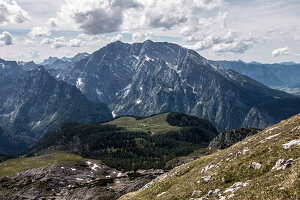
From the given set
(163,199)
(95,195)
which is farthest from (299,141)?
(95,195)

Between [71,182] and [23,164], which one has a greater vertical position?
[23,164]

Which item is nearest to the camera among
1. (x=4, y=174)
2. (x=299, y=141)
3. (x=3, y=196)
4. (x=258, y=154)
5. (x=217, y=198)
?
(x=217, y=198)

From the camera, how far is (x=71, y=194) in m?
124

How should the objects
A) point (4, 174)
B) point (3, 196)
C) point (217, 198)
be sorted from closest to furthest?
point (217, 198)
point (3, 196)
point (4, 174)

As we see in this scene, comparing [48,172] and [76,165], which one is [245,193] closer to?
[48,172]

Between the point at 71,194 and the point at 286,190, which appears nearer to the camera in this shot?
the point at 286,190

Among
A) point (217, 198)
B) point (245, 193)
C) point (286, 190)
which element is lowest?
point (217, 198)

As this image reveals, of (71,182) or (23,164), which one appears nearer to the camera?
(71,182)

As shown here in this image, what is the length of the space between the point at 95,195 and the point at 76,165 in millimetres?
67809

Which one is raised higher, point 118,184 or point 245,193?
point 245,193

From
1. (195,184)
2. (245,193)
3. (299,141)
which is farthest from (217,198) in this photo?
(299,141)

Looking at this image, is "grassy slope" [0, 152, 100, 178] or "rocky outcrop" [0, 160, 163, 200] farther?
"grassy slope" [0, 152, 100, 178]

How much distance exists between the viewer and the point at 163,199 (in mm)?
38875

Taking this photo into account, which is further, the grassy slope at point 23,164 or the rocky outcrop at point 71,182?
the grassy slope at point 23,164
